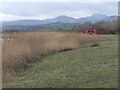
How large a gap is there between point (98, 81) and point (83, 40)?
14697 millimetres

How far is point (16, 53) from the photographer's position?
35.7ft

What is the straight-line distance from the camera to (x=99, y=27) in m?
50.3

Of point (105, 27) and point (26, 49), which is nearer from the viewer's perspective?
point (26, 49)

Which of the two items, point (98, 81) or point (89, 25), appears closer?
point (98, 81)

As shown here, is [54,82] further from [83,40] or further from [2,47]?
[83,40]

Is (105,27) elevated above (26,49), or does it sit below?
below

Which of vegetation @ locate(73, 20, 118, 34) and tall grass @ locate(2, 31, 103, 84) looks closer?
tall grass @ locate(2, 31, 103, 84)

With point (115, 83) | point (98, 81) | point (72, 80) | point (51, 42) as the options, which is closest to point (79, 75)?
point (72, 80)

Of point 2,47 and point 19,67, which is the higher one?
point 2,47

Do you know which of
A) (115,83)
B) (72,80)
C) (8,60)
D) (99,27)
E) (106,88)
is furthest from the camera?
(99,27)

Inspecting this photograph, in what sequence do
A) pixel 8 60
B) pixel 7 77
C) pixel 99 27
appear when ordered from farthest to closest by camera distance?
pixel 99 27
pixel 8 60
pixel 7 77

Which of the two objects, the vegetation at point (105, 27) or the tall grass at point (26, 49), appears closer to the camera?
the tall grass at point (26, 49)

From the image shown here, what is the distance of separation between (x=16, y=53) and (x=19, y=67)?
0.90 m

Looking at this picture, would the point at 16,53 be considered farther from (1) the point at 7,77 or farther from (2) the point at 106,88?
(2) the point at 106,88
